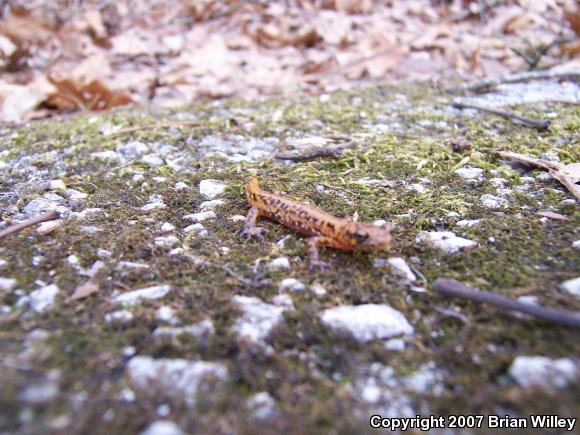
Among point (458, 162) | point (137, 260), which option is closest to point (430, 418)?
point (137, 260)

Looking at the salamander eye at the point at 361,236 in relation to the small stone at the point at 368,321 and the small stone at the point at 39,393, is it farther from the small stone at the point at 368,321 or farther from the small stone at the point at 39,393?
the small stone at the point at 39,393

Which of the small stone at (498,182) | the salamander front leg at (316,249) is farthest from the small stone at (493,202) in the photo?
the salamander front leg at (316,249)

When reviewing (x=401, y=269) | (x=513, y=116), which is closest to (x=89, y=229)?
(x=401, y=269)

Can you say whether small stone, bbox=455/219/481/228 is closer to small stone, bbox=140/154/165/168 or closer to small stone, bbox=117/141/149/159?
small stone, bbox=140/154/165/168

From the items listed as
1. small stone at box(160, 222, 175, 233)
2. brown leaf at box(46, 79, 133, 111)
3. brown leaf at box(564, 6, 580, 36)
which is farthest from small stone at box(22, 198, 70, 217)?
brown leaf at box(564, 6, 580, 36)

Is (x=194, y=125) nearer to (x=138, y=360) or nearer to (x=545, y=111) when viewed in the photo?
Result: (x=138, y=360)
